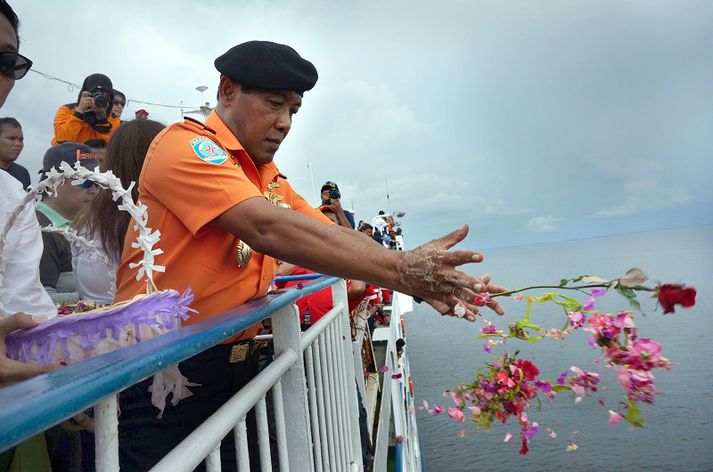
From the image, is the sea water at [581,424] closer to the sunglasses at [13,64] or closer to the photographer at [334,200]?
the photographer at [334,200]

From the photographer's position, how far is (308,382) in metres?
1.90

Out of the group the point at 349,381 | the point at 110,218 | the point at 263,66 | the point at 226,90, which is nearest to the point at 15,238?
the point at 110,218

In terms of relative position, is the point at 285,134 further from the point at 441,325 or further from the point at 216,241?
the point at 441,325

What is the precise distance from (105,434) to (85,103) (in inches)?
189

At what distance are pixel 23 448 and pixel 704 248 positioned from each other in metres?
228

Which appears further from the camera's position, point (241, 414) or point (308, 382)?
point (308, 382)

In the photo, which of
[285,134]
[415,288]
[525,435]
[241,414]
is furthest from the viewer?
[525,435]

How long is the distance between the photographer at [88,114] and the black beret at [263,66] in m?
3.11

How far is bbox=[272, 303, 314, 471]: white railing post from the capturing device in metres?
1.65

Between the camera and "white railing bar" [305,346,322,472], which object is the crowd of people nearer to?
"white railing bar" [305,346,322,472]

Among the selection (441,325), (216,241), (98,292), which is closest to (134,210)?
(216,241)

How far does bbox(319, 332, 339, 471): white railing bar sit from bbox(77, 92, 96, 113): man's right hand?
3820 millimetres

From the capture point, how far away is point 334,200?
578cm

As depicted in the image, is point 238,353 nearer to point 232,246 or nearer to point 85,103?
point 232,246
